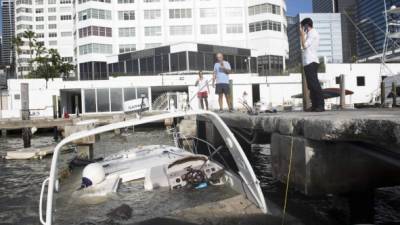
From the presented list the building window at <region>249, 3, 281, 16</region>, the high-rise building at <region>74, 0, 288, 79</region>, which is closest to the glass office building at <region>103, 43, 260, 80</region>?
the high-rise building at <region>74, 0, 288, 79</region>

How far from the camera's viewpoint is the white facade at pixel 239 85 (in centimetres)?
4419

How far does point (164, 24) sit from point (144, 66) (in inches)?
462

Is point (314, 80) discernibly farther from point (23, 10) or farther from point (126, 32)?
point (23, 10)

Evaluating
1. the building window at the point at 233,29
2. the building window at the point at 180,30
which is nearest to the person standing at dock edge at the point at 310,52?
the building window at the point at 233,29

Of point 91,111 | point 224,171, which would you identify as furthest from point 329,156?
point 91,111

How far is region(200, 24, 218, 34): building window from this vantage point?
208ft

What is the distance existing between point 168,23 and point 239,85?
72.7ft

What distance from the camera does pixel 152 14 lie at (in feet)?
212

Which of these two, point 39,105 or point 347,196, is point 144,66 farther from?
point 347,196

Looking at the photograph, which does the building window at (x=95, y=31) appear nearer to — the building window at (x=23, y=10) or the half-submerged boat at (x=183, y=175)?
the half-submerged boat at (x=183, y=175)

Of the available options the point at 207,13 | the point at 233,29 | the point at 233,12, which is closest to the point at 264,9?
the point at 233,12

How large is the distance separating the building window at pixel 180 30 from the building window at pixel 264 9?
9.61m

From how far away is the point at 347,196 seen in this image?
22.0 feet

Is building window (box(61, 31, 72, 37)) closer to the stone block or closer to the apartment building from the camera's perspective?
the apartment building
